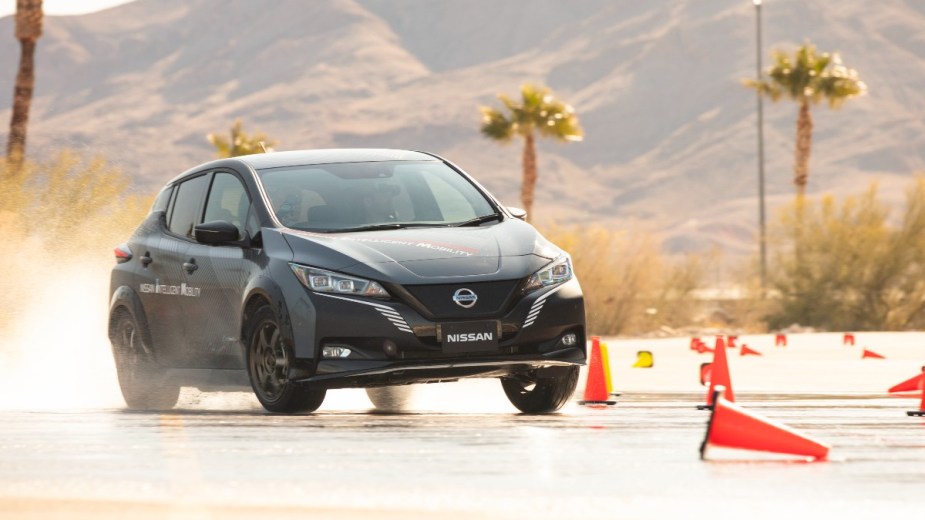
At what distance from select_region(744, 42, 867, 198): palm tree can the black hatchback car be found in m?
46.7

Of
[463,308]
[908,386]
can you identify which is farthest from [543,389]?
[908,386]

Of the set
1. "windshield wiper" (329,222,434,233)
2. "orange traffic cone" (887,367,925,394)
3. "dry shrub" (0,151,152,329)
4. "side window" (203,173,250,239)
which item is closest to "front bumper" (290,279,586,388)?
"windshield wiper" (329,222,434,233)

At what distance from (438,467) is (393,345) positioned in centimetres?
250

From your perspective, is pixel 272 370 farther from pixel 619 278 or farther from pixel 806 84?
pixel 806 84

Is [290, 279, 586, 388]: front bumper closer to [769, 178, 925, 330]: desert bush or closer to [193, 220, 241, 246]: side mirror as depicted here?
[193, 220, 241, 246]: side mirror

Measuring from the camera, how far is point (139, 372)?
1309 centimetres

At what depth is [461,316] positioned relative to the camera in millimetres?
10664

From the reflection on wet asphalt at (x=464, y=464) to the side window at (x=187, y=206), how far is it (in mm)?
1654

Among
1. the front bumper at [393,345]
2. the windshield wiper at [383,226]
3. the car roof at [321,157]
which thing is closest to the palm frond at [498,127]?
the car roof at [321,157]

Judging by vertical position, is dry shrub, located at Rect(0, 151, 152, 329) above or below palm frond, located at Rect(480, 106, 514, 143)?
below

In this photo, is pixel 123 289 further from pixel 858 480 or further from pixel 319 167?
pixel 858 480

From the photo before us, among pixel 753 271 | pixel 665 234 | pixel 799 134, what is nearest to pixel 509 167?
pixel 665 234

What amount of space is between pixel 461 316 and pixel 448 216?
1.45 meters

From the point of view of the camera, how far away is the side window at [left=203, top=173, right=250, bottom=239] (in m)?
12.0
